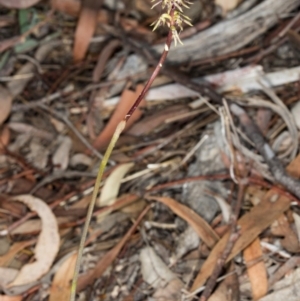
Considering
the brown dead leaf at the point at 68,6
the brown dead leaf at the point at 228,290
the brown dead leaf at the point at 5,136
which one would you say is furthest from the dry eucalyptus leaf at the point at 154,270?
the brown dead leaf at the point at 68,6

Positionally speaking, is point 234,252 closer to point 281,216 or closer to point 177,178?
point 281,216

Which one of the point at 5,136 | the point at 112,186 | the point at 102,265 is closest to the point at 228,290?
the point at 102,265

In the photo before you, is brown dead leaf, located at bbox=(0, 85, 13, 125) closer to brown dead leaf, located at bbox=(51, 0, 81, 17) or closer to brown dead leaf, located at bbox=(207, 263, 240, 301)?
brown dead leaf, located at bbox=(51, 0, 81, 17)

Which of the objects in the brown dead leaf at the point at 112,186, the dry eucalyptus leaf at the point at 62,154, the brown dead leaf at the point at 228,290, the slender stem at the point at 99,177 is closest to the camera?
the slender stem at the point at 99,177

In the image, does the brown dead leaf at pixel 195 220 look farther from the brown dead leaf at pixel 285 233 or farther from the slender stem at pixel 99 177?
the slender stem at pixel 99 177

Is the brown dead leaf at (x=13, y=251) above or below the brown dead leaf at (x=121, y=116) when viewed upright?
below

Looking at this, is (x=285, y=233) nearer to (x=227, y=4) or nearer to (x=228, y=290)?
(x=228, y=290)
